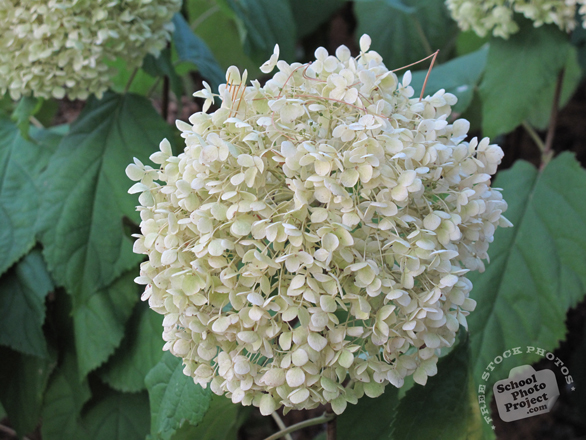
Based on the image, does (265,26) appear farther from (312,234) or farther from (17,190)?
(312,234)

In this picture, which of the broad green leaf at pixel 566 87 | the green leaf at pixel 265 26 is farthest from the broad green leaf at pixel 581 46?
the green leaf at pixel 265 26

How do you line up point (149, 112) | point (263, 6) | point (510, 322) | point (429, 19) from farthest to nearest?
1. point (429, 19)
2. point (263, 6)
3. point (149, 112)
4. point (510, 322)

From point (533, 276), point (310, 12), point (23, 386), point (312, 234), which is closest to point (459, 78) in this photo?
point (533, 276)

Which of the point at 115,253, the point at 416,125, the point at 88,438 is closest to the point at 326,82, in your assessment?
the point at 416,125

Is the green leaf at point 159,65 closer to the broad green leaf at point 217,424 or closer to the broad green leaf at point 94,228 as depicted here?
the broad green leaf at point 94,228

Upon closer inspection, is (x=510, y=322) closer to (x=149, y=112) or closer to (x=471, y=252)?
(x=471, y=252)

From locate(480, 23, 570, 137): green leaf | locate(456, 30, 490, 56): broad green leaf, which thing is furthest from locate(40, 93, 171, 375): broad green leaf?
locate(456, 30, 490, 56): broad green leaf
